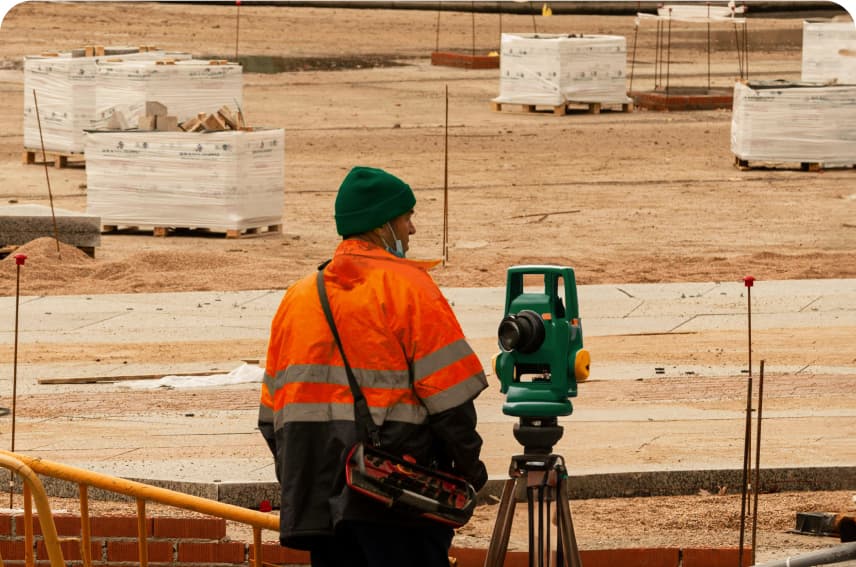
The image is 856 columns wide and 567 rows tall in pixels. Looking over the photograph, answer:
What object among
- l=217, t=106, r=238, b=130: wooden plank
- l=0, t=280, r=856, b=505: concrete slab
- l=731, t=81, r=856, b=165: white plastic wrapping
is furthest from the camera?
l=731, t=81, r=856, b=165: white plastic wrapping

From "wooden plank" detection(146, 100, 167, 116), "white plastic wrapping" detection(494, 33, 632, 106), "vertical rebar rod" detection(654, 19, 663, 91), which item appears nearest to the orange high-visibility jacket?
"wooden plank" detection(146, 100, 167, 116)

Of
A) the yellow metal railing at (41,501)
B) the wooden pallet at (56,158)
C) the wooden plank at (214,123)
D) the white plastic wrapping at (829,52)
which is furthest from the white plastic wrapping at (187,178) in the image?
the white plastic wrapping at (829,52)

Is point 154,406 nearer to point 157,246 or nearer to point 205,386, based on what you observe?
point 205,386

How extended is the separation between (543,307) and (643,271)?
36.1 ft

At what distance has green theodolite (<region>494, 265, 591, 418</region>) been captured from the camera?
5191mm

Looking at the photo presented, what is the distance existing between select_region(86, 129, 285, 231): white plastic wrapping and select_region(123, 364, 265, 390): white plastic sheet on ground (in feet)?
22.5

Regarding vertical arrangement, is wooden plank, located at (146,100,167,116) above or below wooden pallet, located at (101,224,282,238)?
above

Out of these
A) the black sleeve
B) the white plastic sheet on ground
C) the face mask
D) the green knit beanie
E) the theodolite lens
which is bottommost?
the white plastic sheet on ground

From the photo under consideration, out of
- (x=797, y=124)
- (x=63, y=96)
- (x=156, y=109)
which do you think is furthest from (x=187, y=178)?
(x=797, y=124)

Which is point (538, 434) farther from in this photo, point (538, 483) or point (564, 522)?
point (564, 522)

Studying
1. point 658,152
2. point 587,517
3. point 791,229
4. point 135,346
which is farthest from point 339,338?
point 658,152

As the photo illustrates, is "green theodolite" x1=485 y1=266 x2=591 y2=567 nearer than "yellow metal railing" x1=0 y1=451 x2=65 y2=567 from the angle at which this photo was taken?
No

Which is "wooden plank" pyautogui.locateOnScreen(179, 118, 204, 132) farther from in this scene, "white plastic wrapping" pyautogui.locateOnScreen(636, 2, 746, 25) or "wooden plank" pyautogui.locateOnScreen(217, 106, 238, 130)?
"white plastic wrapping" pyautogui.locateOnScreen(636, 2, 746, 25)

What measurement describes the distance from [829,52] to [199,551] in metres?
25.3
